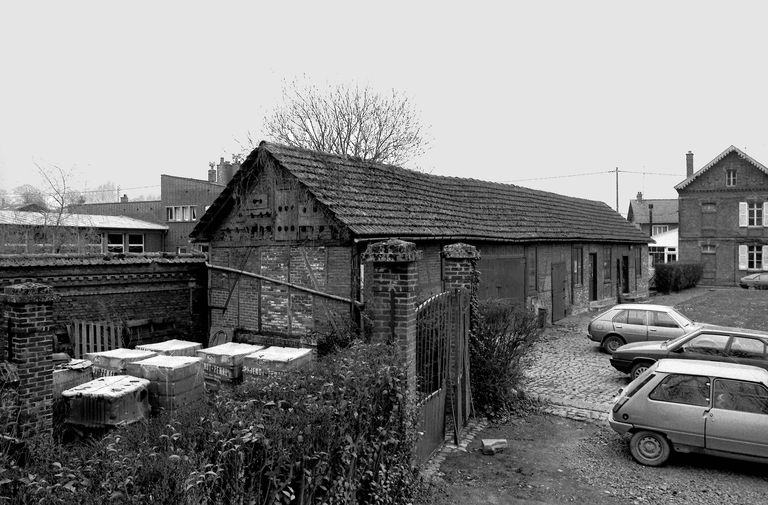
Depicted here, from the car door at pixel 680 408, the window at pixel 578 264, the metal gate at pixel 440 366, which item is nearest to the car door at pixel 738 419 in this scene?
the car door at pixel 680 408

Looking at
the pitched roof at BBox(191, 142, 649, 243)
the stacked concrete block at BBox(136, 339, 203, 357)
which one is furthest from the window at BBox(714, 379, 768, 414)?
the stacked concrete block at BBox(136, 339, 203, 357)

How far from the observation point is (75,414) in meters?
6.98

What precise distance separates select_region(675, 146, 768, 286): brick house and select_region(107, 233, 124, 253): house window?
43.2 meters

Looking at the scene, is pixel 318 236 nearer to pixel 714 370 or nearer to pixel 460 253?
pixel 460 253

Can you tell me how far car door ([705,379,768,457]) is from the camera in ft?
24.5

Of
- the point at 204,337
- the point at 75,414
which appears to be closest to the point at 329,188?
the point at 204,337

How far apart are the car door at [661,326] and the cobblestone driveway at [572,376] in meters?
1.46

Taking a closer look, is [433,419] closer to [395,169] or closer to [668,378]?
[668,378]

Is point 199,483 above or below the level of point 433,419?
above

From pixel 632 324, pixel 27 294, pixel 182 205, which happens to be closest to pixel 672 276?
pixel 632 324

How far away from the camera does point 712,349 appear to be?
37.4 feet

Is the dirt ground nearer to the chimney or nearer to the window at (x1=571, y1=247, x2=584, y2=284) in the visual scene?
the window at (x1=571, y1=247, x2=584, y2=284)

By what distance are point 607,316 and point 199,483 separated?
15290 mm

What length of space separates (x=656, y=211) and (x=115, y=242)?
2143 inches
